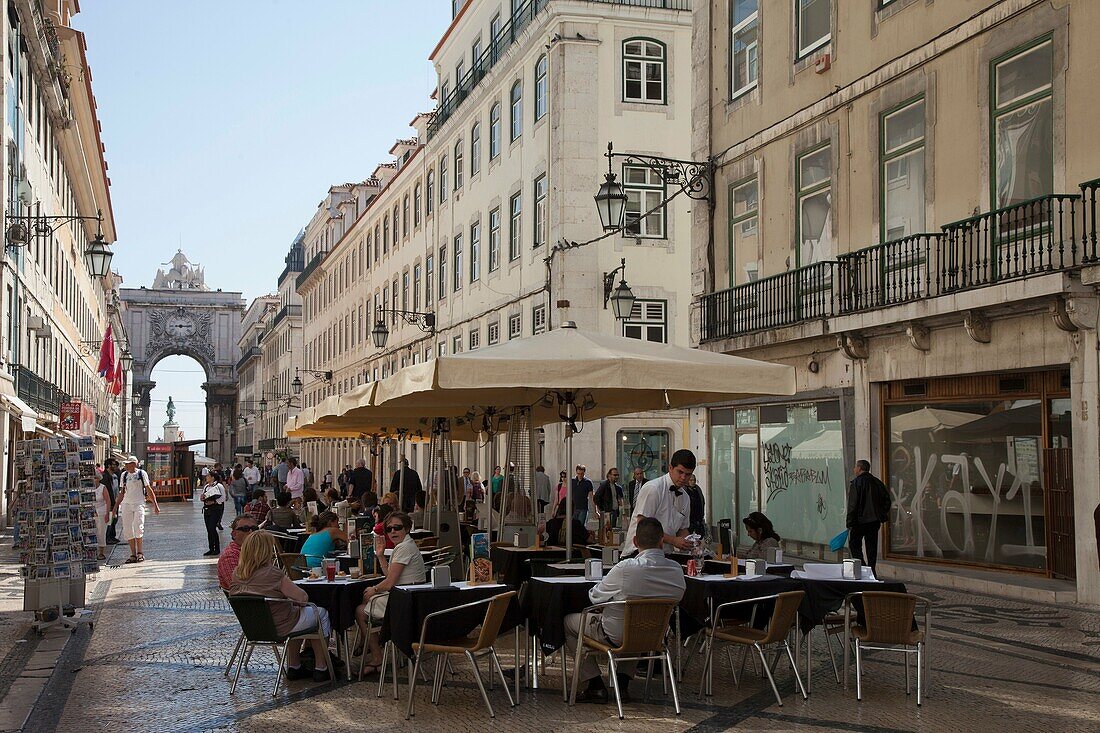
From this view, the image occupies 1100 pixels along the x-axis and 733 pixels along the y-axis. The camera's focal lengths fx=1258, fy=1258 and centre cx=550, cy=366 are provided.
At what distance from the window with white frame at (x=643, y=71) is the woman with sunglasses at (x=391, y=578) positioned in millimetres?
22623

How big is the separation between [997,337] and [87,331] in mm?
48097

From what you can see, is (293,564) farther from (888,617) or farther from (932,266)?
(932,266)

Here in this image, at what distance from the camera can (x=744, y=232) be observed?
21297 mm

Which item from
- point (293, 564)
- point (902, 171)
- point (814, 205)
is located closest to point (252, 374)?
point (814, 205)

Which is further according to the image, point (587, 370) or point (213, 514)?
point (213, 514)

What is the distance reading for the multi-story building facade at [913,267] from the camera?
1399cm

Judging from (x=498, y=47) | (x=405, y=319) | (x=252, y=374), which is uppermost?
(x=498, y=47)

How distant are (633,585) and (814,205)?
12178mm

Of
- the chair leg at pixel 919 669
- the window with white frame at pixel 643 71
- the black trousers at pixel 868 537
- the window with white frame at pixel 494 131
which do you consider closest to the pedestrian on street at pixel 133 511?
the black trousers at pixel 868 537

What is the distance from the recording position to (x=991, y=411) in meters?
15.5

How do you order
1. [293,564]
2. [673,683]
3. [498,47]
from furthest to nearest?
→ [498,47] → [293,564] → [673,683]

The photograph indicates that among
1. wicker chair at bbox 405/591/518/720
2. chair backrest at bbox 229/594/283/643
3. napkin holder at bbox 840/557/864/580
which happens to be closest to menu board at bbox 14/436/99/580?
chair backrest at bbox 229/594/283/643

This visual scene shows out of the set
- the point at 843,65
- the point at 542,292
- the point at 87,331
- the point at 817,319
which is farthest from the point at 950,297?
the point at 87,331

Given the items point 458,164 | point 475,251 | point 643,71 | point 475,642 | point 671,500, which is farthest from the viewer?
point 458,164
